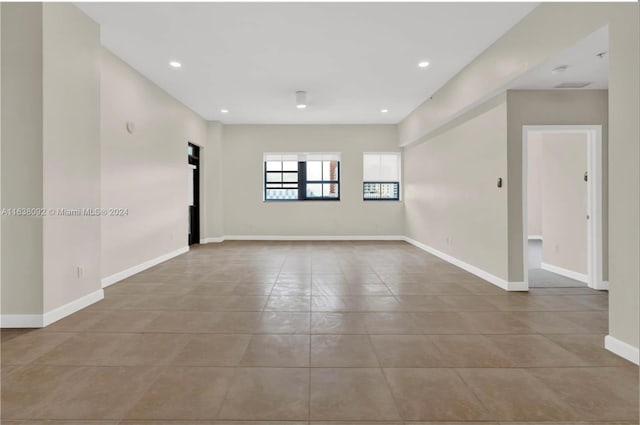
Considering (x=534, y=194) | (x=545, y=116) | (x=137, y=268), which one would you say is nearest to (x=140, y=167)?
(x=137, y=268)

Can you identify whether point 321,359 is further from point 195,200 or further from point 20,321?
point 195,200

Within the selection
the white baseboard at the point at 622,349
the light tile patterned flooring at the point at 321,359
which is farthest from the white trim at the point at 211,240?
the white baseboard at the point at 622,349

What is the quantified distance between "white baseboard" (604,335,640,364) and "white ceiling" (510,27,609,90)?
2.54m

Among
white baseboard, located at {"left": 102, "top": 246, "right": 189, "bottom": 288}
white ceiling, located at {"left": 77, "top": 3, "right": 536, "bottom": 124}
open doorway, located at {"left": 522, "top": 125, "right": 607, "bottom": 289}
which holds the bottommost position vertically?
white baseboard, located at {"left": 102, "top": 246, "right": 189, "bottom": 288}

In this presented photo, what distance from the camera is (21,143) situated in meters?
3.12

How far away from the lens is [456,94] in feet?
18.1

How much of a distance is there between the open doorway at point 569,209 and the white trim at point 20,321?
18.3 feet

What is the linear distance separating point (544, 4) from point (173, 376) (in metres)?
4.77

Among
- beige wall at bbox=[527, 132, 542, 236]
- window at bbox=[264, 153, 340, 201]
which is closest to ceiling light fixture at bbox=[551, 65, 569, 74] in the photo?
window at bbox=[264, 153, 340, 201]

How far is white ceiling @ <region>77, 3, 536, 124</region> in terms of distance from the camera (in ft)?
11.9

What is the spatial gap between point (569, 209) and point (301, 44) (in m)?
4.72

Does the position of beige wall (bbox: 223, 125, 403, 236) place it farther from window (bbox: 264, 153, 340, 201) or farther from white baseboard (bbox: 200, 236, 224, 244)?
white baseboard (bbox: 200, 236, 224, 244)

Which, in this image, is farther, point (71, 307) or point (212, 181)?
point (212, 181)

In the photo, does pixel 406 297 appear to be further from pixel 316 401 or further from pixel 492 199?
pixel 316 401
